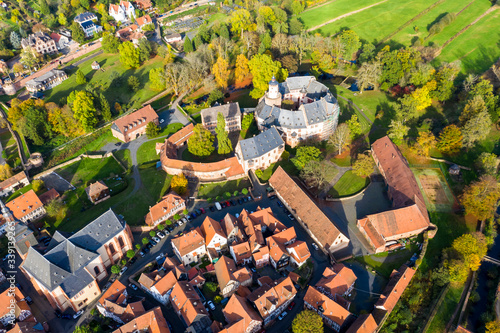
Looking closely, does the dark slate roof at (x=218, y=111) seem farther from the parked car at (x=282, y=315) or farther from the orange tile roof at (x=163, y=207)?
the parked car at (x=282, y=315)

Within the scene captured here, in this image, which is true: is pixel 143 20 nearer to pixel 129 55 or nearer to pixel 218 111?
pixel 129 55

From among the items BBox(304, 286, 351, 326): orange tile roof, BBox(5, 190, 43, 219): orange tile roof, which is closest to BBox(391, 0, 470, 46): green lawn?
BBox(304, 286, 351, 326): orange tile roof

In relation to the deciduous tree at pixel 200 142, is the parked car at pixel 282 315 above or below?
below

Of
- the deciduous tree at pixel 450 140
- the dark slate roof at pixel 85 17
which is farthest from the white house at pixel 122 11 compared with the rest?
the deciduous tree at pixel 450 140

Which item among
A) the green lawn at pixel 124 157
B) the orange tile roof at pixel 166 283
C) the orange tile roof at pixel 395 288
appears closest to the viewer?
the orange tile roof at pixel 395 288

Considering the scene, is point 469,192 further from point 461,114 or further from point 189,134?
point 189,134

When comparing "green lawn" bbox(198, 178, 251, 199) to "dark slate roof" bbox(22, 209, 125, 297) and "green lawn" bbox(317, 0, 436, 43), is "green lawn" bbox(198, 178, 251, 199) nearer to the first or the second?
"dark slate roof" bbox(22, 209, 125, 297)
